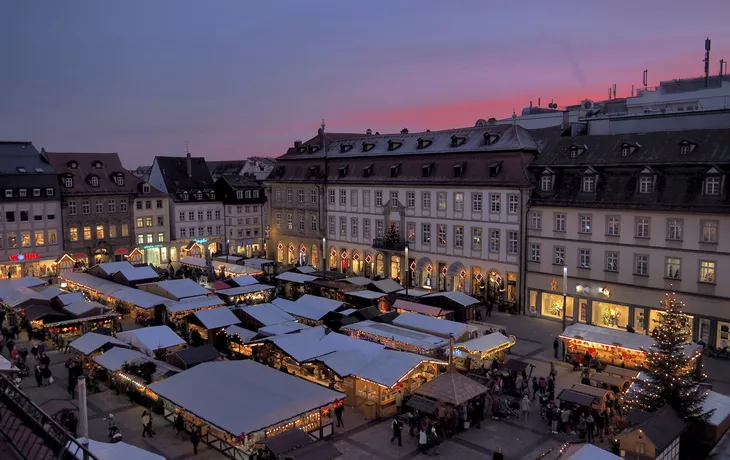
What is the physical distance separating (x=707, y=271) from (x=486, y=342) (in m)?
13.5

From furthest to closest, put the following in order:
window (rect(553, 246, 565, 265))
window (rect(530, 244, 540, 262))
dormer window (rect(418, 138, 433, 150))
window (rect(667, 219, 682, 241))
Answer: dormer window (rect(418, 138, 433, 150)) < window (rect(530, 244, 540, 262)) < window (rect(553, 246, 565, 265)) < window (rect(667, 219, 682, 241))

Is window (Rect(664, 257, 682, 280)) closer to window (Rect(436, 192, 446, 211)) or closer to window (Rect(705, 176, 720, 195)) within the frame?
window (Rect(705, 176, 720, 195))

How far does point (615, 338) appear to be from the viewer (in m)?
28.8

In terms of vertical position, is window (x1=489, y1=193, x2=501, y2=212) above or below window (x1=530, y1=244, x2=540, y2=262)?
above

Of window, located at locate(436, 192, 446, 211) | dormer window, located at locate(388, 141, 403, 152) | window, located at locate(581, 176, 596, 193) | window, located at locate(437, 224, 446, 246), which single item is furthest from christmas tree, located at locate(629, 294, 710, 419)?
dormer window, located at locate(388, 141, 403, 152)

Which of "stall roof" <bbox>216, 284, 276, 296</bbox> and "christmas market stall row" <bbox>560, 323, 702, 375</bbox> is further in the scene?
"stall roof" <bbox>216, 284, 276, 296</bbox>

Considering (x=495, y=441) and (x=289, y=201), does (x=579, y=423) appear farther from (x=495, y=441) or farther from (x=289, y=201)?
(x=289, y=201)

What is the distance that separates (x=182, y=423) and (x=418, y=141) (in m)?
33.5

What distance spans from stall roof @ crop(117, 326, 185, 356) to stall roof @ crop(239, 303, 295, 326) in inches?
174

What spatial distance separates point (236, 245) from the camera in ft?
226

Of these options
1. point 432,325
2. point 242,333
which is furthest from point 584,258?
point 242,333

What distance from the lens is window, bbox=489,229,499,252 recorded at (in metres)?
42.7

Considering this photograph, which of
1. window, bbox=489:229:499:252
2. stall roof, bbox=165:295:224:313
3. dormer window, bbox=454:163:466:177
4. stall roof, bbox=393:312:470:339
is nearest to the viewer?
stall roof, bbox=393:312:470:339

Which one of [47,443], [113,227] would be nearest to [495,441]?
[47,443]
